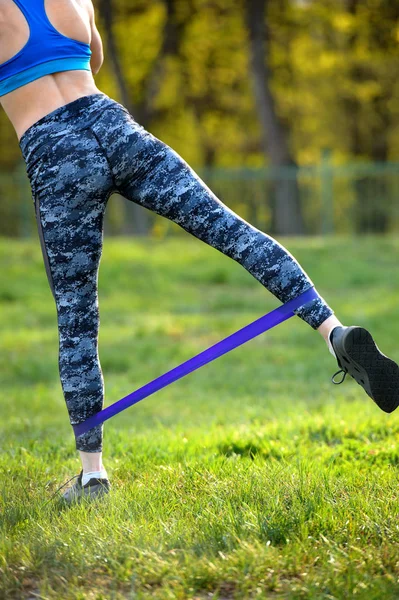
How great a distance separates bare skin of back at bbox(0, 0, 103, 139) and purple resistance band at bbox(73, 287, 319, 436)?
1.11 meters

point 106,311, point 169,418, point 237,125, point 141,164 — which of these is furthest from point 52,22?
point 237,125

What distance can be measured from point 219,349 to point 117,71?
2326 cm

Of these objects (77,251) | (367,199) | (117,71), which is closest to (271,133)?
(367,199)

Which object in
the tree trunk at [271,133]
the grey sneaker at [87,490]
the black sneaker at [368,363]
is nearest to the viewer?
the black sneaker at [368,363]

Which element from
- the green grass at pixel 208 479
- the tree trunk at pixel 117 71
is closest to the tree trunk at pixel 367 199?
the tree trunk at pixel 117 71

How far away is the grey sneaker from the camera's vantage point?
3.50m

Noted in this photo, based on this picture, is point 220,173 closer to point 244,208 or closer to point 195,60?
point 244,208

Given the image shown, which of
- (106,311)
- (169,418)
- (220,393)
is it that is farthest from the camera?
(106,311)

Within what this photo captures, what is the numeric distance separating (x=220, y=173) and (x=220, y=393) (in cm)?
1588

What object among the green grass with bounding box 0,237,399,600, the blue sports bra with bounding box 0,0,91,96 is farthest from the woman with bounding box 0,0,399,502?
the green grass with bounding box 0,237,399,600

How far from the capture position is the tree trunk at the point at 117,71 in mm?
24219

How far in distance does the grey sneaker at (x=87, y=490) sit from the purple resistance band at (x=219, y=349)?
0.21 meters

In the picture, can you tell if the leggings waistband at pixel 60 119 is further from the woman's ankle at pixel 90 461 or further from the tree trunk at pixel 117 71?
the tree trunk at pixel 117 71

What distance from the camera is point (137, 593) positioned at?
104 inches
